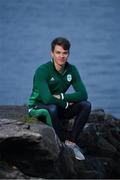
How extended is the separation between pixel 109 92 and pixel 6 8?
7.12 feet

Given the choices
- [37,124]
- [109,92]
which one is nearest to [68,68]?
[37,124]

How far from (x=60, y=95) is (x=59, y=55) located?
12.2 inches

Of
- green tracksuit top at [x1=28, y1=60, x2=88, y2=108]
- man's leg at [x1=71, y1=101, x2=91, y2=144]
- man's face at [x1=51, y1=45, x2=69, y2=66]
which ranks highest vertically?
man's face at [x1=51, y1=45, x2=69, y2=66]

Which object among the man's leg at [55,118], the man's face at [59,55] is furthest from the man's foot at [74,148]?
the man's face at [59,55]

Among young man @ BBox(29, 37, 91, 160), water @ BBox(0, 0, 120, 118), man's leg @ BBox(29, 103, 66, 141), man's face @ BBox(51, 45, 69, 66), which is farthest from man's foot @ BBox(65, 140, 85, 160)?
water @ BBox(0, 0, 120, 118)

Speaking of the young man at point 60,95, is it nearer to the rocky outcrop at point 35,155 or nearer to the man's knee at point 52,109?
the man's knee at point 52,109

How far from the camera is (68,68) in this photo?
521 centimetres

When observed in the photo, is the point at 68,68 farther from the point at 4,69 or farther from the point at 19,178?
the point at 4,69

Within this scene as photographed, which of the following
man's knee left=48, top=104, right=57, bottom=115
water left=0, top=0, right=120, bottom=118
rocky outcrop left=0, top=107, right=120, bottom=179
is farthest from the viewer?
water left=0, top=0, right=120, bottom=118

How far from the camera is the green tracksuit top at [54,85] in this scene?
506 centimetres

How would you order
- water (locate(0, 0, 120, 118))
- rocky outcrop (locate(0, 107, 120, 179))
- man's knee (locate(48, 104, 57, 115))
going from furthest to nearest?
water (locate(0, 0, 120, 118)) → man's knee (locate(48, 104, 57, 115)) → rocky outcrop (locate(0, 107, 120, 179))

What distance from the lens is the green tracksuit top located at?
5.06 metres

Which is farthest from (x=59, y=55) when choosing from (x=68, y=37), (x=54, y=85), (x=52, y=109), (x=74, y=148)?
(x=68, y=37)

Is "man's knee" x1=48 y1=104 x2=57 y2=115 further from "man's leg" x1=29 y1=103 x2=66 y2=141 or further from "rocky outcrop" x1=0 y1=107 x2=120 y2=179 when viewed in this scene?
"rocky outcrop" x1=0 y1=107 x2=120 y2=179
